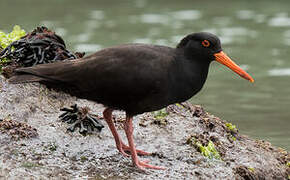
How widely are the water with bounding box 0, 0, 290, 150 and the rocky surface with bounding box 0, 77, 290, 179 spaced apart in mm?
2792

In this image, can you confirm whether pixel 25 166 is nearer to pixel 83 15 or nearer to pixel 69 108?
pixel 69 108

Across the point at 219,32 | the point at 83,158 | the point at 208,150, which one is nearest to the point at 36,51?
the point at 83,158

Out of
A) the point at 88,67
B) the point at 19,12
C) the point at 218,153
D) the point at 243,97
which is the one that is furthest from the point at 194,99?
the point at 19,12

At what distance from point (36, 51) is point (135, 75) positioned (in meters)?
2.33

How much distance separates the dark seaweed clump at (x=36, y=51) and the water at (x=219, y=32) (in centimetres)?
456

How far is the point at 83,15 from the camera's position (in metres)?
23.5

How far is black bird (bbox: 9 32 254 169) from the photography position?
610 centimetres

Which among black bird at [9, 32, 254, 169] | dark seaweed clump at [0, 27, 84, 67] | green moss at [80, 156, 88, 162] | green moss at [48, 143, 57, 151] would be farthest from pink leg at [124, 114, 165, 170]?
dark seaweed clump at [0, 27, 84, 67]

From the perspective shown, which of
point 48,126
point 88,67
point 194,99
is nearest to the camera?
point 88,67

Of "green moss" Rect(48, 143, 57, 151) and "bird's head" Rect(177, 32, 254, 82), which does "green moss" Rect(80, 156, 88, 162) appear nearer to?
"green moss" Rect(48, 143, 57, 151)

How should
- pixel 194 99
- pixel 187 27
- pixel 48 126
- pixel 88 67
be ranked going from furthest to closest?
pixel 187 27 → pixel 194 99 → pixel 48 126 → pixel 88 67

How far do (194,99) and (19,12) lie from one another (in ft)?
42.6

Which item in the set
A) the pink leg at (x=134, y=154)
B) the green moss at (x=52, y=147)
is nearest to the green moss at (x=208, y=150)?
the pink leg at (x=134, y=154)

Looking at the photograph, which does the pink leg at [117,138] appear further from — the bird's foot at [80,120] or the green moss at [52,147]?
the green moss at [52,147]
